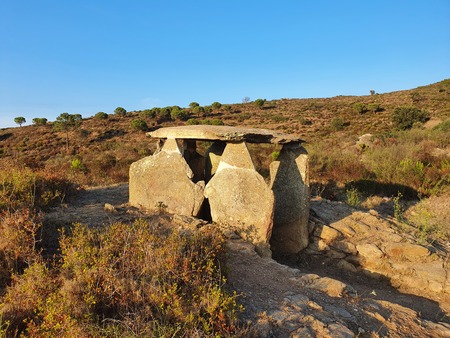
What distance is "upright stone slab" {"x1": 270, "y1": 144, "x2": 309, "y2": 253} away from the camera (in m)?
6.24

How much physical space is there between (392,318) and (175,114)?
35.6 metres

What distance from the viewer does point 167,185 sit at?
19.5 ft

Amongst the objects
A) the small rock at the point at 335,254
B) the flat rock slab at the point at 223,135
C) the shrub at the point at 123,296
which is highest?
the flat rock slab at the point at 223,135

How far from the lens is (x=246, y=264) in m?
4.39

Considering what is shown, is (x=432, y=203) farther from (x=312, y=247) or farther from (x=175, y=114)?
(x=175, y=114)

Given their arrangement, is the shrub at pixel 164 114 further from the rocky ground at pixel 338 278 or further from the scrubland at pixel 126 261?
the rocky ground at pixel 338 278

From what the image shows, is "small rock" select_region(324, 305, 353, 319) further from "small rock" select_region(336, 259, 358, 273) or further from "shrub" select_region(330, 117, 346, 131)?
"shrub" select_region(330, 117, 346, 131)

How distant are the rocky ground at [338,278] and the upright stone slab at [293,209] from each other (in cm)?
30

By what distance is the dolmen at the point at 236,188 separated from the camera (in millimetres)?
5398

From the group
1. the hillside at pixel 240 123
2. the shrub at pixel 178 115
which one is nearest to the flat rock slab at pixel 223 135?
the hillside at pixel 240 123

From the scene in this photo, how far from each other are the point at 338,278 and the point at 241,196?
230 centimetres

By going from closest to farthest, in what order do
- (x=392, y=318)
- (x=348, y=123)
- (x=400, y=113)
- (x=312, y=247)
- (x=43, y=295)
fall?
(x=43, y=295) → (x=392, y=318) → (x=312, y=247) → (x=400, y=113) → (x=348, y=123)

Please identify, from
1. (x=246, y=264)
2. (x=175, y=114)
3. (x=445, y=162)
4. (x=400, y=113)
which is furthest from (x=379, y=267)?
(x=175, y=114)

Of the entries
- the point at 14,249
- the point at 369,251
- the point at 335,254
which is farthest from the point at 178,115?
the point at 14,249
